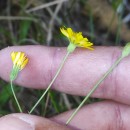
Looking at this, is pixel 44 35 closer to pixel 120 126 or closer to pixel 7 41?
pixel 7 41

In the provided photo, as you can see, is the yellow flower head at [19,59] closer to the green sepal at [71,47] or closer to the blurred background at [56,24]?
the green sepal at [71,47]

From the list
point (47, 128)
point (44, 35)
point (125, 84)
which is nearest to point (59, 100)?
point (44, 35)

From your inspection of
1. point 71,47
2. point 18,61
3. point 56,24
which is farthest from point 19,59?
point 56,24

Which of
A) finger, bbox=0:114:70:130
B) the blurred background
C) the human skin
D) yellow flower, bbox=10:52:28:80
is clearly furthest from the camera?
the blurred background

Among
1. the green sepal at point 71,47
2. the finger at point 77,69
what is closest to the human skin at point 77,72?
the finger at point 77,69

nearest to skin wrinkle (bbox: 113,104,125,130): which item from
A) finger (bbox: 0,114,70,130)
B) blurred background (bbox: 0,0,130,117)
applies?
blurred background (bbox: 0,0,130,117)

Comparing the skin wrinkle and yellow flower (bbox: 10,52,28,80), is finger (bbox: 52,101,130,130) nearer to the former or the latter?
the skin wrinkle
